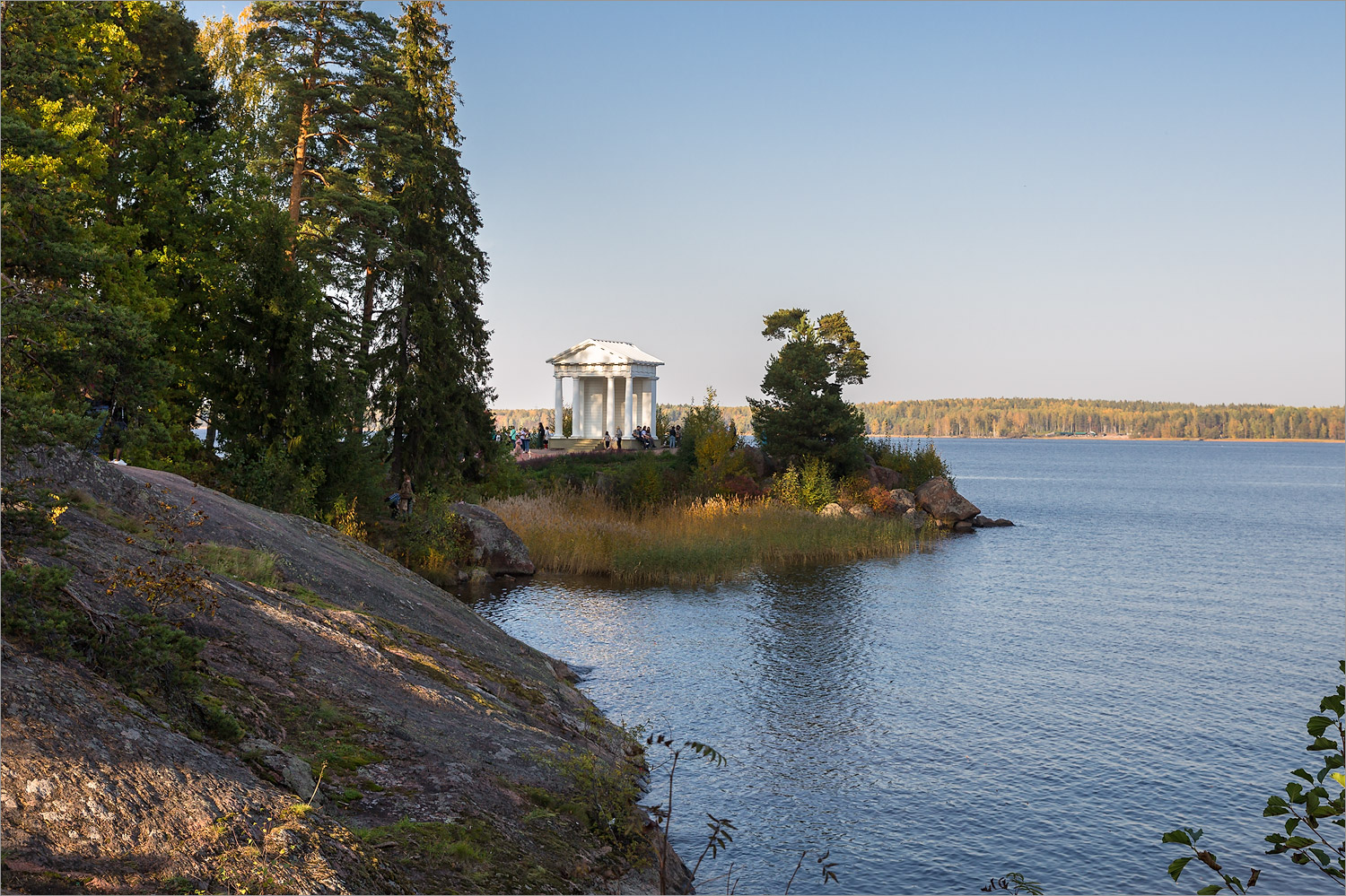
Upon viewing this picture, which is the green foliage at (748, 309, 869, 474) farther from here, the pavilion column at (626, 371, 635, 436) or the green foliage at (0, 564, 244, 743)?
the green foliage at (0, 564, 244, 743)

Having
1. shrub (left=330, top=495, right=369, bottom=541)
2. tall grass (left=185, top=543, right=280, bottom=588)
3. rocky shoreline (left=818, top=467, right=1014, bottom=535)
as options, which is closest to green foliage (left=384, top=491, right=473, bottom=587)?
shrub (left=330, top=495, right=369, bottom=541)

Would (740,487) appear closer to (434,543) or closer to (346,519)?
(434,543)

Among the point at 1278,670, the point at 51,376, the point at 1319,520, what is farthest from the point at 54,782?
the point at 1319,520

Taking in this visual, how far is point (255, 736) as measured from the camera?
6.53 m

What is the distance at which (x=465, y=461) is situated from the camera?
33.0 metres

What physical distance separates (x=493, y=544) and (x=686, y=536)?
6919mm

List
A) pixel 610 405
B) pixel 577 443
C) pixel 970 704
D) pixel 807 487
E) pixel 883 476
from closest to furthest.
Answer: pixel 970 704 < pixel 807 487 < pixel 883 476 < pixel 577 443 < pixel 610 405

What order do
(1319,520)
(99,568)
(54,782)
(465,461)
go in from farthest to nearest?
1. (1319,520)
2. (465,461)
3. (99,568)
4. (54,782)

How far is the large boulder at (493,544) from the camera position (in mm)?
26697

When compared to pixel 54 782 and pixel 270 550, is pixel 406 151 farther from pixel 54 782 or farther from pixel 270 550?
pixel 54 782

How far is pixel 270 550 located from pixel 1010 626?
59.6ft

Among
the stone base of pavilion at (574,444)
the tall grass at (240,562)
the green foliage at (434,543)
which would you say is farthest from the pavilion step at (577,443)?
the tall grass at (240,562)

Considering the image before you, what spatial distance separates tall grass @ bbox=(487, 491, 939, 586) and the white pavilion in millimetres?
17163

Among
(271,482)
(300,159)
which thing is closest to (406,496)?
(271,482)
